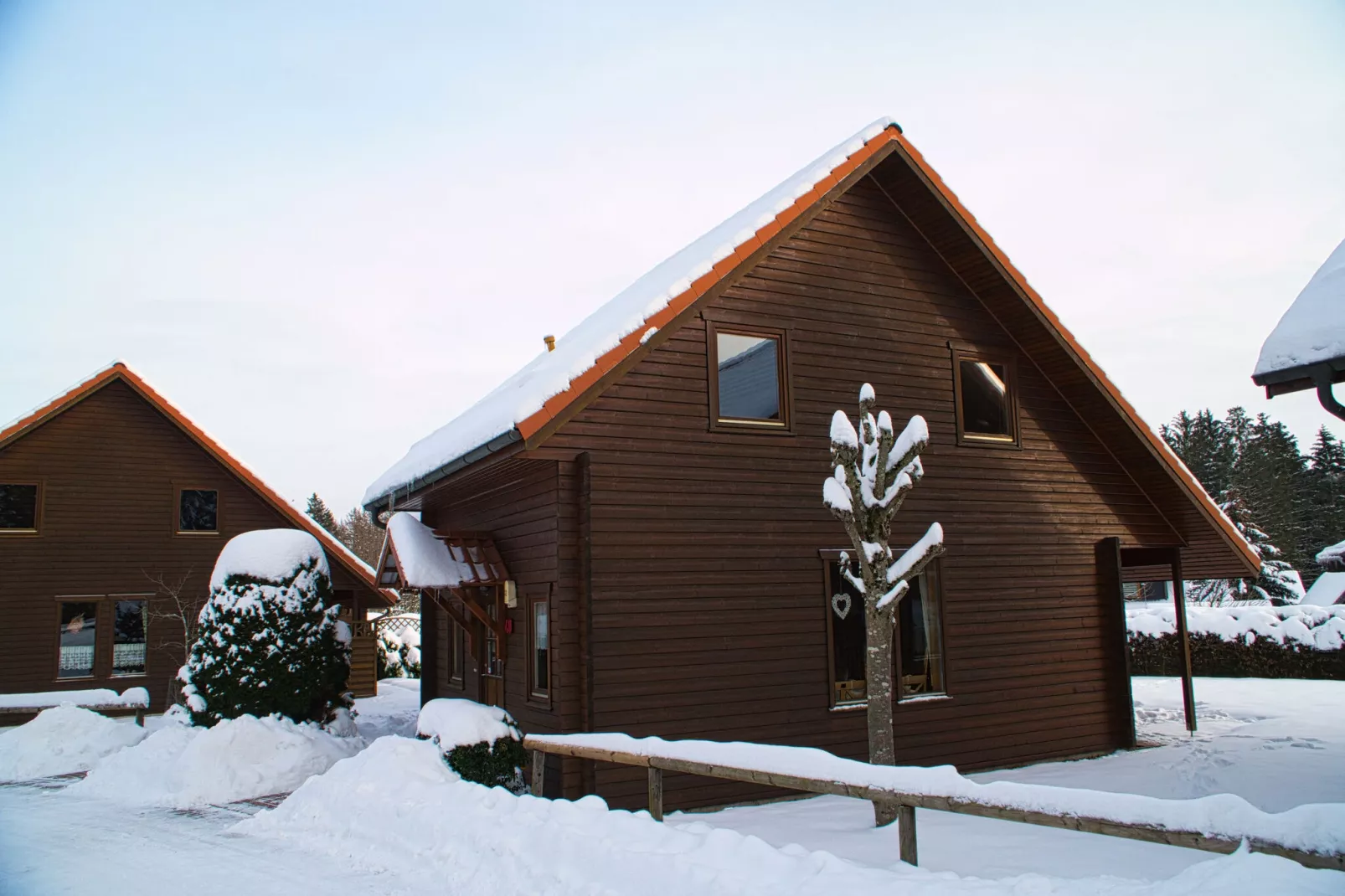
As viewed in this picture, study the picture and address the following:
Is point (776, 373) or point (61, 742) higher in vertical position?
point (776, 373)

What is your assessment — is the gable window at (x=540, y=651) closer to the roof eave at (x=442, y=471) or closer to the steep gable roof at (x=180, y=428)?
the roof eave at (x=442, y=471)

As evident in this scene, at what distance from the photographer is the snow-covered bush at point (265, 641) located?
1209 cm

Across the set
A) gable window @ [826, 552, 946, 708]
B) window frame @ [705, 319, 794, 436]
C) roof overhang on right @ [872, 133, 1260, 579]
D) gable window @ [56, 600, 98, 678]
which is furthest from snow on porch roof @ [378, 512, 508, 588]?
gable window @ [56, 600, 98, 678]

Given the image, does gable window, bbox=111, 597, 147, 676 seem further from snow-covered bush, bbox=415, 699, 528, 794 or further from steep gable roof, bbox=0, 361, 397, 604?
snow-covered bush, bbox=415, 699, 528, 794

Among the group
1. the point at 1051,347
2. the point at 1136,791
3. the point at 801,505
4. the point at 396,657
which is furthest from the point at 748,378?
the point at 396,657

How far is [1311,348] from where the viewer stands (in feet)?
21.7

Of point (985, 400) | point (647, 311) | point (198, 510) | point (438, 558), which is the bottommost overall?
point (438, 558)

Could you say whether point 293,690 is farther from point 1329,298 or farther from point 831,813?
point 1329,298

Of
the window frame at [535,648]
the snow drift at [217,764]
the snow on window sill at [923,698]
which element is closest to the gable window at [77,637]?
the snow drift at [217,764]

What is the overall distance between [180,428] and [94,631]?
4.52 m

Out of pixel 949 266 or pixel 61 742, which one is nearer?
pixel 949 266

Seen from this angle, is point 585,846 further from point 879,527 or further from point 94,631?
point 94,631

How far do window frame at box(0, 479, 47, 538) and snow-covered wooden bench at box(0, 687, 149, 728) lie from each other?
14.4ft

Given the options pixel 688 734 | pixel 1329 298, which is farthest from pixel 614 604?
pixel 1329 298
